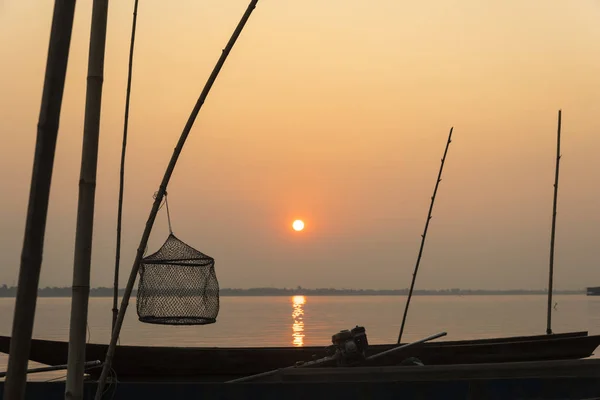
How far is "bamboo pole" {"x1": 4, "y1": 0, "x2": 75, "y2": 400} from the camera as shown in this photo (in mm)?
2588

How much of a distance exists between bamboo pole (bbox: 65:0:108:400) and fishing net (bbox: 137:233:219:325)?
5747mm

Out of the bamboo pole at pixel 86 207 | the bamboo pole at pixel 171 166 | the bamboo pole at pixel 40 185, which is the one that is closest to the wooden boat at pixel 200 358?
the bamboo pole at pixel 171 166

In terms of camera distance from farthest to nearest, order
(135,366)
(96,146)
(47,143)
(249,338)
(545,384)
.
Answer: (249,338) < (135,366) < (545,384) < (96,146) < (47,143)

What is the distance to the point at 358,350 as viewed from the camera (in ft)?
32.3

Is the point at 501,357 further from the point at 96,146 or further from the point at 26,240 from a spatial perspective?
the point at 26,240

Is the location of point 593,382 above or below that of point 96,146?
below

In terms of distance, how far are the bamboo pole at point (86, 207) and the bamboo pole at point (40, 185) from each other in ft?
3.20

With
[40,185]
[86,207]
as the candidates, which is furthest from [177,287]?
[40,185]

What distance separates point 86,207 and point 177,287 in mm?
6532

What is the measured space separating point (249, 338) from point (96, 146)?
5773 centimetres

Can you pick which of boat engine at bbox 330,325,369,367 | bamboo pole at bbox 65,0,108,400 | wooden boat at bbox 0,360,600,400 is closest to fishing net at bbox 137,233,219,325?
wooden boat at bbox 0,360,600,400

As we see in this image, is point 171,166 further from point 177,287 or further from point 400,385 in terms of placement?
point 177,287

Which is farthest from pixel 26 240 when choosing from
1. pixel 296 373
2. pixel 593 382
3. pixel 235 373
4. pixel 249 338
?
pixel 249 338

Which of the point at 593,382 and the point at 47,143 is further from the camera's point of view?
the point at 593,382
